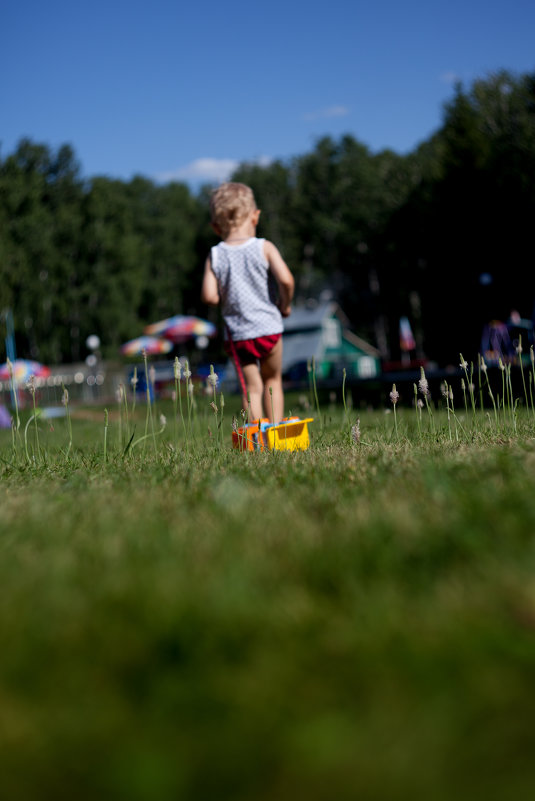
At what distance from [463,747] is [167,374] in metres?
38.3

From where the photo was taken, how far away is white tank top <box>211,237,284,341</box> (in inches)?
189

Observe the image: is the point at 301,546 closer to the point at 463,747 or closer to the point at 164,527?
the point at 164,527

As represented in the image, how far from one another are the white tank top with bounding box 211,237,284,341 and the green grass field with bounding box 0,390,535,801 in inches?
105

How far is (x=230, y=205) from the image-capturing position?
16.0 ft

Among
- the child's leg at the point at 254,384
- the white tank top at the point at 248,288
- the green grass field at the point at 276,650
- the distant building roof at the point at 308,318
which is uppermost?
the distant building roof at the point at 308,318

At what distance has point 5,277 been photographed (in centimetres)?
3706

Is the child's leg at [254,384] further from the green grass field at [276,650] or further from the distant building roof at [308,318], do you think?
the distant building roof at [308,318]

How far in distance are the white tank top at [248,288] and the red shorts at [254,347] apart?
0.03 meters

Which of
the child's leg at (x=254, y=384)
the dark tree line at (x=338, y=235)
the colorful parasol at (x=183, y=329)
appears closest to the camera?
the child's leg at (x=254, y=384)

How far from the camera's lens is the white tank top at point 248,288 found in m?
4.81

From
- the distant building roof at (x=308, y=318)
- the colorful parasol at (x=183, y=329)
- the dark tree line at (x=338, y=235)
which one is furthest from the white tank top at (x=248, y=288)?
the distant building roof at (x=308, y=318)

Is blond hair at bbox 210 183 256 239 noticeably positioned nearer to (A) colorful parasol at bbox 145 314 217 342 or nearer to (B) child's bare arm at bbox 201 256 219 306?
(B) child's bare arm at bbox 201 256 219 306

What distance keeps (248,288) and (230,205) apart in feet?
1.80

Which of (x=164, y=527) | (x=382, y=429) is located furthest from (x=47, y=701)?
(x=382, y=429)
